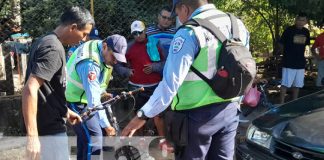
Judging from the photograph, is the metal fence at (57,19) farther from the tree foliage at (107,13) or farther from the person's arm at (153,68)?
the person's arm at (153,68)

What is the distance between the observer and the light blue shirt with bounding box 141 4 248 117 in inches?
112

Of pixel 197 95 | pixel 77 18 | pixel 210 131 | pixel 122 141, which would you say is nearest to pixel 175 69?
pixel 197 95

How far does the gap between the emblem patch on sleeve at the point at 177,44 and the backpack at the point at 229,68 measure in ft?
0.44

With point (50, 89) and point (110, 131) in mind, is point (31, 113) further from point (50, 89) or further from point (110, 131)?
point (110, 131)

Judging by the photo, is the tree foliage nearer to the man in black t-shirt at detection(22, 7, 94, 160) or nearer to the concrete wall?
the concrete wall

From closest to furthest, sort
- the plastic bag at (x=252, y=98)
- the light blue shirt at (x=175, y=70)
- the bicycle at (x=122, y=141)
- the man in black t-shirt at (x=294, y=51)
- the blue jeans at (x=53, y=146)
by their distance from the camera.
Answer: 1. the light blue shirt at (x=175, y=70)
2. the blue jeans at (x=53, y=146)
3. the bicycle at (x=122, y=141)
4. the plastic bag at (x=252, y=98)
5. the man in black t-shirt at (x=294, y=51)

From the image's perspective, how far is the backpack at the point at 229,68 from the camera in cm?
290

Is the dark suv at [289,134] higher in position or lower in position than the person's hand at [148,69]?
higher

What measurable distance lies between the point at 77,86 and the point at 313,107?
6.78 feet

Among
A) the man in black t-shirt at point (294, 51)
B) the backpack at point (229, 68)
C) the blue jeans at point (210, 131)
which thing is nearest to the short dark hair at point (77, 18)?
the backpack at point (229, 68)

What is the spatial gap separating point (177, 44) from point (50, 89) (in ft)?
A: 3.22

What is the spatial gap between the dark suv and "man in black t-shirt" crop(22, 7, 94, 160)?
5.00 ft

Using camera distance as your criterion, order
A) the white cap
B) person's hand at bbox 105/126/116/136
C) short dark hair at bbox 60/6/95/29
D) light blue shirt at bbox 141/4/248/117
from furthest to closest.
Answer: the white cap, person's hand at bbox 105/126/116/136, short dark hair at bbox 60/6/95/29, light blue shirt at bbox 141/4/248/117

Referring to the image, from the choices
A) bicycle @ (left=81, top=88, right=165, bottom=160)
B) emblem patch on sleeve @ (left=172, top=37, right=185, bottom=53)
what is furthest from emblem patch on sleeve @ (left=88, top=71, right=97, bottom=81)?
emblem patch on sleeve @ (left=172, top=37, right=185, bottom=53)
